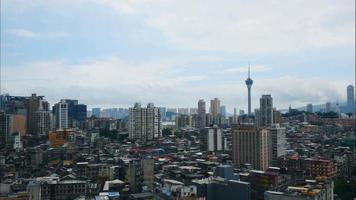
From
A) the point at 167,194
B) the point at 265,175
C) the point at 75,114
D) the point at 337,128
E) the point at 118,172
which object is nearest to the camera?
the point at 167,194

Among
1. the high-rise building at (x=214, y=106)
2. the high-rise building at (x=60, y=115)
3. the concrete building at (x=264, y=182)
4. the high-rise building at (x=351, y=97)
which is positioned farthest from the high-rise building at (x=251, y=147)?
the high-rise building at (x=351, y=97)

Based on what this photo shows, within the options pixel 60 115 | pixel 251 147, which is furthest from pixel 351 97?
pixel 251 147

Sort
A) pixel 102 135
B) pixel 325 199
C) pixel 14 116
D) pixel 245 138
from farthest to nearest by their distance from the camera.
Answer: pixel 102 135 < pixel 14 116 < pixel 245 138 < pixel 325 199

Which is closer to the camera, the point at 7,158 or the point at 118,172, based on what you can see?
the point at 118,172

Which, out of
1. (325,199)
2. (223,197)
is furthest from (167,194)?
(325,199)

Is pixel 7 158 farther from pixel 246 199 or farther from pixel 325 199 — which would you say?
pixel 325 199

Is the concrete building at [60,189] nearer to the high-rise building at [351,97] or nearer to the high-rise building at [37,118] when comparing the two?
the high-rise building at [37,118]

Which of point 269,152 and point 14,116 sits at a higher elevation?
point 14,116
